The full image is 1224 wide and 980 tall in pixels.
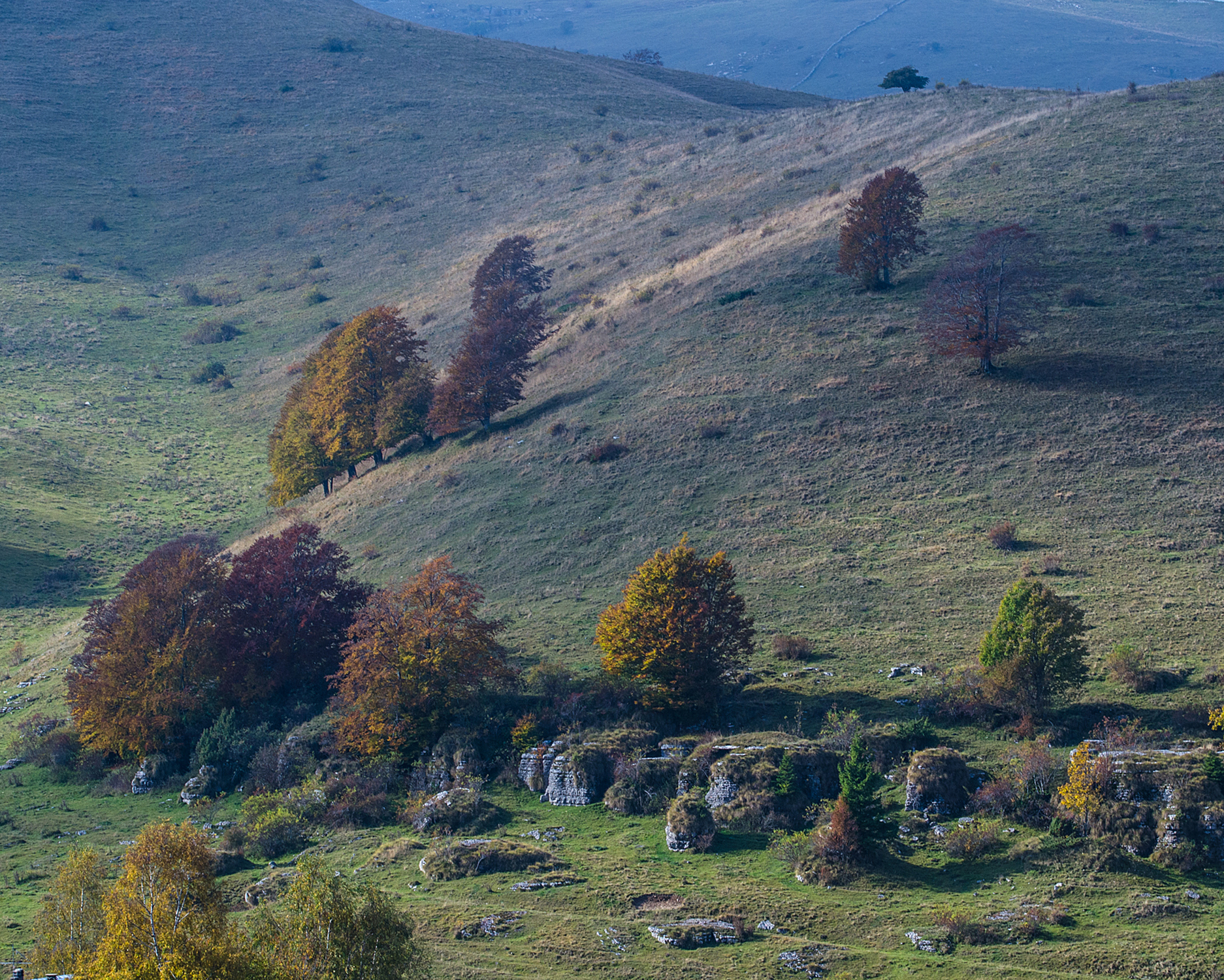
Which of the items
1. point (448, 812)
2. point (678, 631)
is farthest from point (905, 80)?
point (448, 812)

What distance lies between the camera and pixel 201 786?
3741cm

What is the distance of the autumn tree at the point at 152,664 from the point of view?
132 feet

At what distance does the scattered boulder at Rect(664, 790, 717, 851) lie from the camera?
28.3 m

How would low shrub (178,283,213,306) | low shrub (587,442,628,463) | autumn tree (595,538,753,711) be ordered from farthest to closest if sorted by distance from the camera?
low shrub (178,283,213,306) < low shrub (587,442,628,463) < autumn tree (595,538,753,711)

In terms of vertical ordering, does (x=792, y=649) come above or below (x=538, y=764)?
above

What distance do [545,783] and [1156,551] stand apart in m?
26.4

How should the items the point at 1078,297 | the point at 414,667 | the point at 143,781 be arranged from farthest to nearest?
1. the point at 1078,297
2. the point at 143,781
3. the point at 414,667

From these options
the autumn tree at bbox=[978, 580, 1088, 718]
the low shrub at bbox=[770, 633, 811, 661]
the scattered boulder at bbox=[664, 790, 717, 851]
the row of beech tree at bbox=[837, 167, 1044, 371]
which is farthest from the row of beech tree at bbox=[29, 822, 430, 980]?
the row of beech tree at bbox=[837, 167, 1044, 371]

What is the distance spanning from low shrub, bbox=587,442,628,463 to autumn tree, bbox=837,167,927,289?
75.3 feet

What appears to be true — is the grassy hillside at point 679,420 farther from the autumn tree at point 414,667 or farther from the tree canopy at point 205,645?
the autumn tree at point 414,667

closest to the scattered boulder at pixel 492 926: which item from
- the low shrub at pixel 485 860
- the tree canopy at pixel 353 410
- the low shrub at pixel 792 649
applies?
the low shrub at pixel 485 860

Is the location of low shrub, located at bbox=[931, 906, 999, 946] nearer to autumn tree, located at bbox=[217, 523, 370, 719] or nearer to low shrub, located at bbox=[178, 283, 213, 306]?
autumn tree, located at bbox=[217, 523, 370, 719]

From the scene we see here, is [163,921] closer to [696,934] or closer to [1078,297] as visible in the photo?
[696,934]

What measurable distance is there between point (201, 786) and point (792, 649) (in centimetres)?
2283
